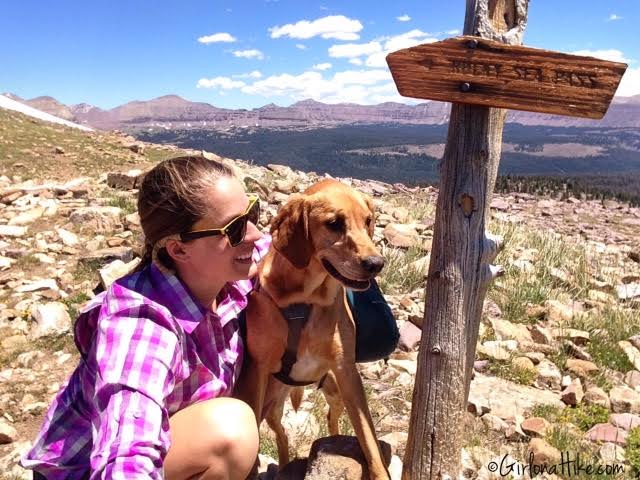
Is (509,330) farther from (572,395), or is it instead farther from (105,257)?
(105,257)

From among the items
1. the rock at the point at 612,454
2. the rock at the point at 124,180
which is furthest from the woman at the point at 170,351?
the rock at the point at 124,180

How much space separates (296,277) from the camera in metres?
2.96

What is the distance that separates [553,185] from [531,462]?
110 feet

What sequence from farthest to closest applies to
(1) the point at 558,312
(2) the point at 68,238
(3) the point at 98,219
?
1. (3) the point at 98,219
2. (2) the point at 68,238
3. (1) the point at 558,312

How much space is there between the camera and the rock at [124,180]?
10875mm

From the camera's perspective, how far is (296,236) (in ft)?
9.75

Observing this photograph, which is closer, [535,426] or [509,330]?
[535,426]

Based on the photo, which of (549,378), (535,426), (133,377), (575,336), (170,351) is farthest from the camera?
(575,336)

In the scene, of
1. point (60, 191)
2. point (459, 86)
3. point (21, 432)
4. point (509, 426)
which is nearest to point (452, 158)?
point (459, 86)

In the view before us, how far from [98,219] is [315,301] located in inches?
247

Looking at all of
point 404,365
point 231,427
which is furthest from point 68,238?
point 231,427

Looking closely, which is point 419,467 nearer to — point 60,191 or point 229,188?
point 229,188

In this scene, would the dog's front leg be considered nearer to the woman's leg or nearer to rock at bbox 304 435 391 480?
rock at bbox 304 435 391 480

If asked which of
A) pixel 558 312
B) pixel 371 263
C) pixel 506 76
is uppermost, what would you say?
pixel 506 76
